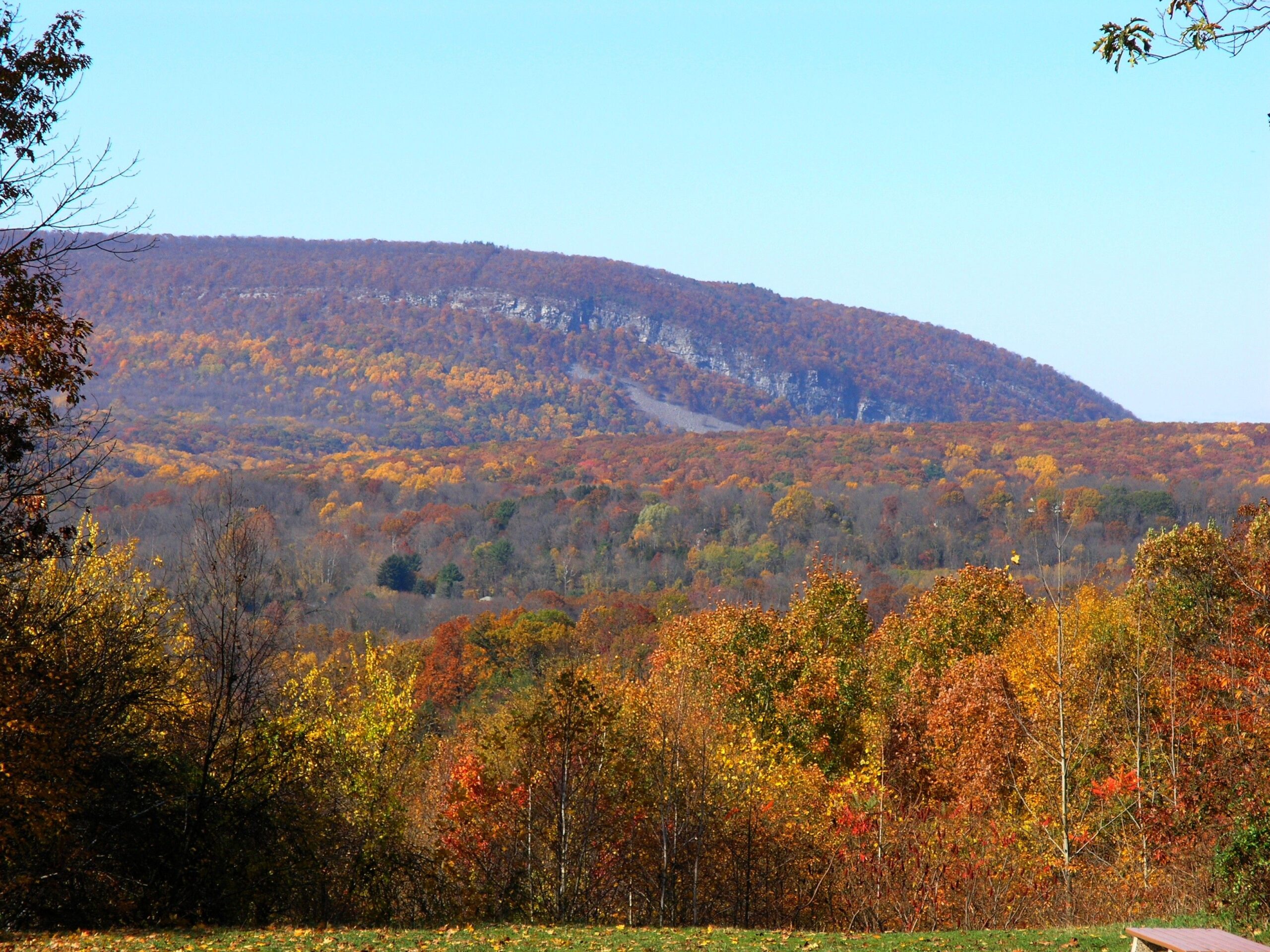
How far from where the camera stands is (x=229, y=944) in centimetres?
1504

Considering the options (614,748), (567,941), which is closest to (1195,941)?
(567,941)

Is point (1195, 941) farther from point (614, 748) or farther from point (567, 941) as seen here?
point (614, 748)

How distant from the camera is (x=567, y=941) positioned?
15266 mm

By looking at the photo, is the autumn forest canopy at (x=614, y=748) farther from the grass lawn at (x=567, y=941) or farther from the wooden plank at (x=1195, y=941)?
the wooden plank at (x=1195, y=941)

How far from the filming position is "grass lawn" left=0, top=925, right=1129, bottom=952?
14.5m

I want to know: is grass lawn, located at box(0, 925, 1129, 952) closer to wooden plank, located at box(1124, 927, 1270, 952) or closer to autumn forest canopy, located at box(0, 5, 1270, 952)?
autumn forest canopy, located at box(0, 5, 1270, 952)

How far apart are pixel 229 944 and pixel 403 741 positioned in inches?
836

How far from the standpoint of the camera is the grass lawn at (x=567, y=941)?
569 inches

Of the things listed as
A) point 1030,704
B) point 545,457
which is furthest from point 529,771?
point 545,457

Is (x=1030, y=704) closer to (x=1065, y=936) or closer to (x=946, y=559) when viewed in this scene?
(x=1065, y=936)

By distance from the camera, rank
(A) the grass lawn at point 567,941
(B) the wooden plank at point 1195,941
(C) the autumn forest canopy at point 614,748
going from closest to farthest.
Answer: (B) the wooden plank at point 1195,941
(A) the grass lawn at point 567,941
(C) the autumn forest canopy at point 614,748

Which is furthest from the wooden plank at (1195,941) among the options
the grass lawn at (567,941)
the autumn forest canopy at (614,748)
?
the autumn forest canopy at (614,748)

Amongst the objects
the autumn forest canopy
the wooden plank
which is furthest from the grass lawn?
the wooden plank

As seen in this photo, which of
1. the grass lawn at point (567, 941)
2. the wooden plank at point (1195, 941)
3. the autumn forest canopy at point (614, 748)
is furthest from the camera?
the autumn forest canopy at point (614, 748)
